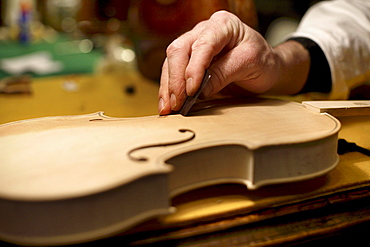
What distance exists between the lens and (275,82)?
0.89 m

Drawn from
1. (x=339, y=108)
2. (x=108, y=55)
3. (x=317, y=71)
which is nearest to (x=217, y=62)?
(x=339, y=108)

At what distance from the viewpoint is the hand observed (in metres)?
0.71

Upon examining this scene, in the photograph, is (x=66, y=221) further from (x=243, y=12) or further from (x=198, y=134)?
(x=243, y=12)

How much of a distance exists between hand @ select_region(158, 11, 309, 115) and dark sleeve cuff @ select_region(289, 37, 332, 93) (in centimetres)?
20

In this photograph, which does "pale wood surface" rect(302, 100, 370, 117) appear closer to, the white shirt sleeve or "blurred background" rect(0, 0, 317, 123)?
the white shirt sleeve

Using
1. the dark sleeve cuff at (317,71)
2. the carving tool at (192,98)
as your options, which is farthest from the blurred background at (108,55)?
the carving tool at (192,98)

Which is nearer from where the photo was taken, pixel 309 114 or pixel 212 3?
pixel 309 114

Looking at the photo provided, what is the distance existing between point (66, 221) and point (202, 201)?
0.23 metres

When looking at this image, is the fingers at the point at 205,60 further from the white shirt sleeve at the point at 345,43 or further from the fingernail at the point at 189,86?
the white shirt sleeve at the point at 345,43

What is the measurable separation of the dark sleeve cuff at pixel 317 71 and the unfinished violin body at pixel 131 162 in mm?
338

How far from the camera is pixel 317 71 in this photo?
1026mm

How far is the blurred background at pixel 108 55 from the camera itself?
1203 millimetres

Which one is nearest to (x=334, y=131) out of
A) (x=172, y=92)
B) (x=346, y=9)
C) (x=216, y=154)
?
(x=216, y=154)

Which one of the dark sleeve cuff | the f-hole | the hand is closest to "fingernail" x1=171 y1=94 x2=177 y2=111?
the hand
